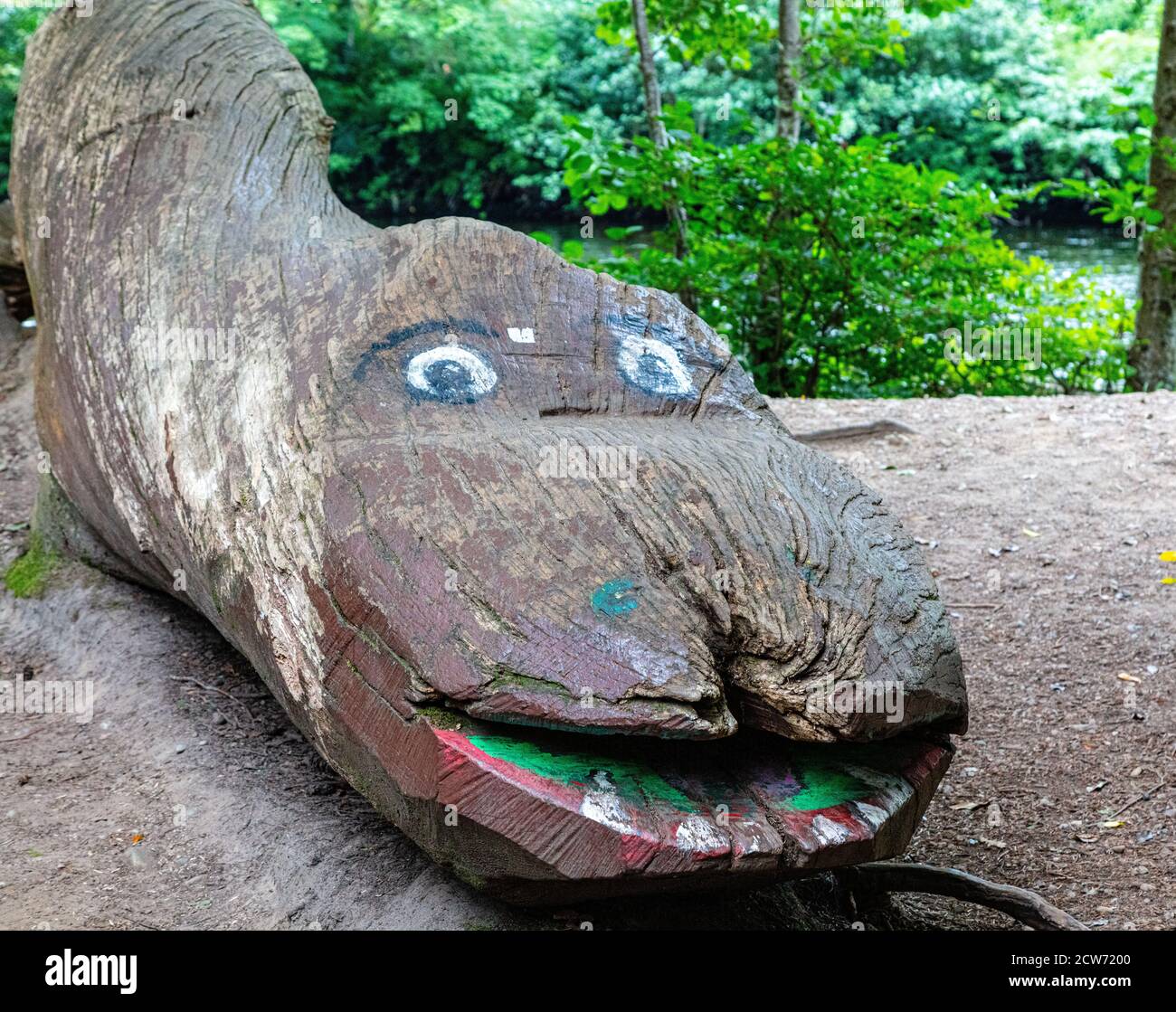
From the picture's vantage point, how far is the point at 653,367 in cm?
249

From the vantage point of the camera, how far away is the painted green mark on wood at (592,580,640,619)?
183cm

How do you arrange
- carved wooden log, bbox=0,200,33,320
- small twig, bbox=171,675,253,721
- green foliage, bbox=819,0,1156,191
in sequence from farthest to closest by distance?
green foliage, bbox=819,0,1156,191
carved wooden log, bbox=0,200,33,320
small twig, bbox=171,675,253,721

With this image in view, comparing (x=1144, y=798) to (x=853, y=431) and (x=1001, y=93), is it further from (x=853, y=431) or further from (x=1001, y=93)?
(x=1001, y=93)

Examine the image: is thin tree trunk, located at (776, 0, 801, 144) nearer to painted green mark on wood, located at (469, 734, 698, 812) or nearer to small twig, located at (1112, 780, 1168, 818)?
small twig, located at (1112, 780, 1168, 818)

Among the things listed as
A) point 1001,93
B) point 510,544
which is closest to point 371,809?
point 510,544

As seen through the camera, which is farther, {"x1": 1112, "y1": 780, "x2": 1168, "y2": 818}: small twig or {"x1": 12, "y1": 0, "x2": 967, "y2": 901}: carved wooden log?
{"x1": 1112, "y1": 780, "x2": 1168, "y2": 818}: small twig

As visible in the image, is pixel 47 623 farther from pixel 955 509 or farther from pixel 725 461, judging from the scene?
pixel 955 509

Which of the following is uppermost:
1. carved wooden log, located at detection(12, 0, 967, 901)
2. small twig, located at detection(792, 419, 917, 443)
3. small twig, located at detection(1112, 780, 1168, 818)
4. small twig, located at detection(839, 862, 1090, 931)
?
carved wooden log, located at detection(12, 0, 967, 901)

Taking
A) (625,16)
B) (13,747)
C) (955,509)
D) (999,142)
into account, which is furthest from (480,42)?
(13,747)

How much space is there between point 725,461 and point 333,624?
75 centimetres

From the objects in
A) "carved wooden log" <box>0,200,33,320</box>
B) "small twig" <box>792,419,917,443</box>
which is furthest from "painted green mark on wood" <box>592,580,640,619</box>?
"carved wooden log" <box>0,200,33,320</box>

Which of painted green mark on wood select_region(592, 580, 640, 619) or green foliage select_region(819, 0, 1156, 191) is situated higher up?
painted green mark on wood select_region(592, 580, 640, 619)

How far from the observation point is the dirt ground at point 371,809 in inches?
85.1

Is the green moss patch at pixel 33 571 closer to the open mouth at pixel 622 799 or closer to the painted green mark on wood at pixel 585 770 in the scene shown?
the open mouth at pixel 622 799
